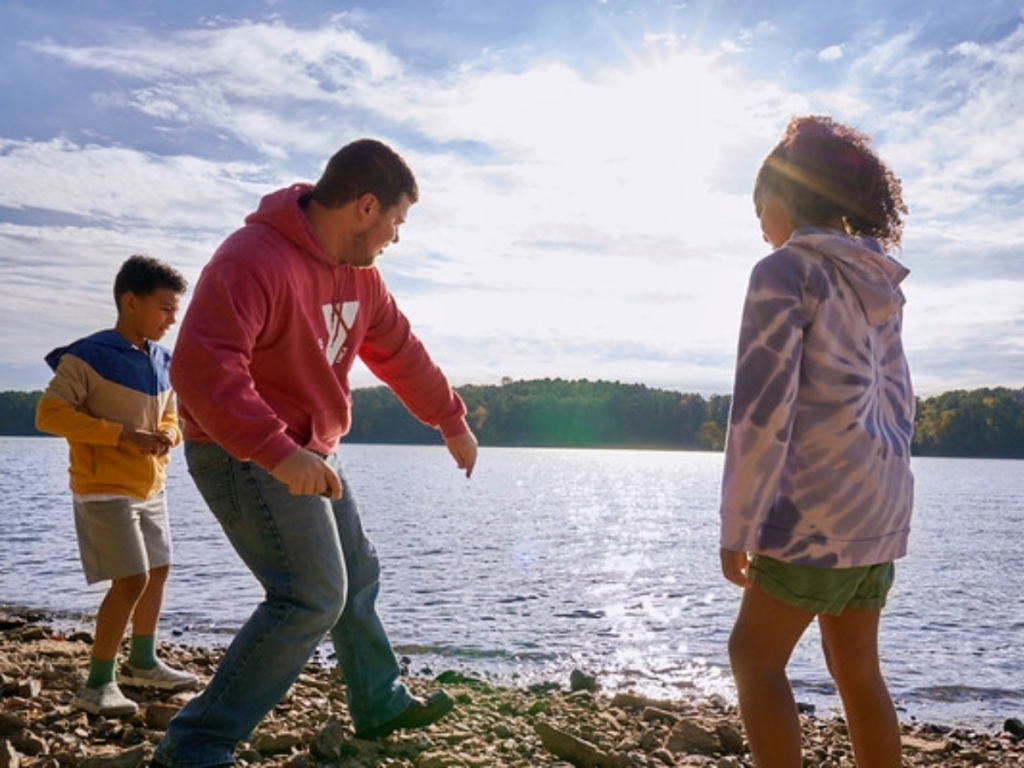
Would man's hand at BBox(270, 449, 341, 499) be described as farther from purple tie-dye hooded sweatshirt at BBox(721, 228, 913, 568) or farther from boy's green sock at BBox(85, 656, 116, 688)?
boy's green sock at BBox(85, 656, 116, 688)

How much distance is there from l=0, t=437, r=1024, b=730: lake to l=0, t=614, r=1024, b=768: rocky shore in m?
1.48

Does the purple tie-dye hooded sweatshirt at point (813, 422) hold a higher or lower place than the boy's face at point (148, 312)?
lower

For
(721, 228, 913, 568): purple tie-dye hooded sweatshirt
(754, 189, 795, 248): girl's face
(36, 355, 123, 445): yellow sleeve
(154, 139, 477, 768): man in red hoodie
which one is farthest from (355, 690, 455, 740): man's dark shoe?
(754, 189, 795, 248): girl's face

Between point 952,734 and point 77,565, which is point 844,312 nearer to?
point 952,734

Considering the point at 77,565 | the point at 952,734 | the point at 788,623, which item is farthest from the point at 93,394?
the point at 77,565

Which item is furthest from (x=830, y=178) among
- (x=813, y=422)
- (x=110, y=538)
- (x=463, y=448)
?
(x=110, y=538)

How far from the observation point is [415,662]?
381 inches

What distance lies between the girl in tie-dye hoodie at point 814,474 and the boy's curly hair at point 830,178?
0.01 m

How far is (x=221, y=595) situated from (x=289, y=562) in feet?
35.9

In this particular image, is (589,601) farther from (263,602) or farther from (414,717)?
(263,602)

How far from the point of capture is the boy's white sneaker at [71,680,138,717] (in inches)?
207

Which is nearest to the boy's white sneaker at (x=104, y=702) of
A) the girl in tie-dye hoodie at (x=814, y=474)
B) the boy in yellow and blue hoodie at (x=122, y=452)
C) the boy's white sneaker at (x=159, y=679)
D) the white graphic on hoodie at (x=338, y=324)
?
the boy in yellow and blue hoodie at (x=122, y=452)

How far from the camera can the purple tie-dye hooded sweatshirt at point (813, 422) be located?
303cm

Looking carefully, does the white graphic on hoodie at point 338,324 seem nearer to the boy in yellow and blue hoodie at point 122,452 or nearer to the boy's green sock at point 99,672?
the boy in yellow and blue hoodie at point 122,452
